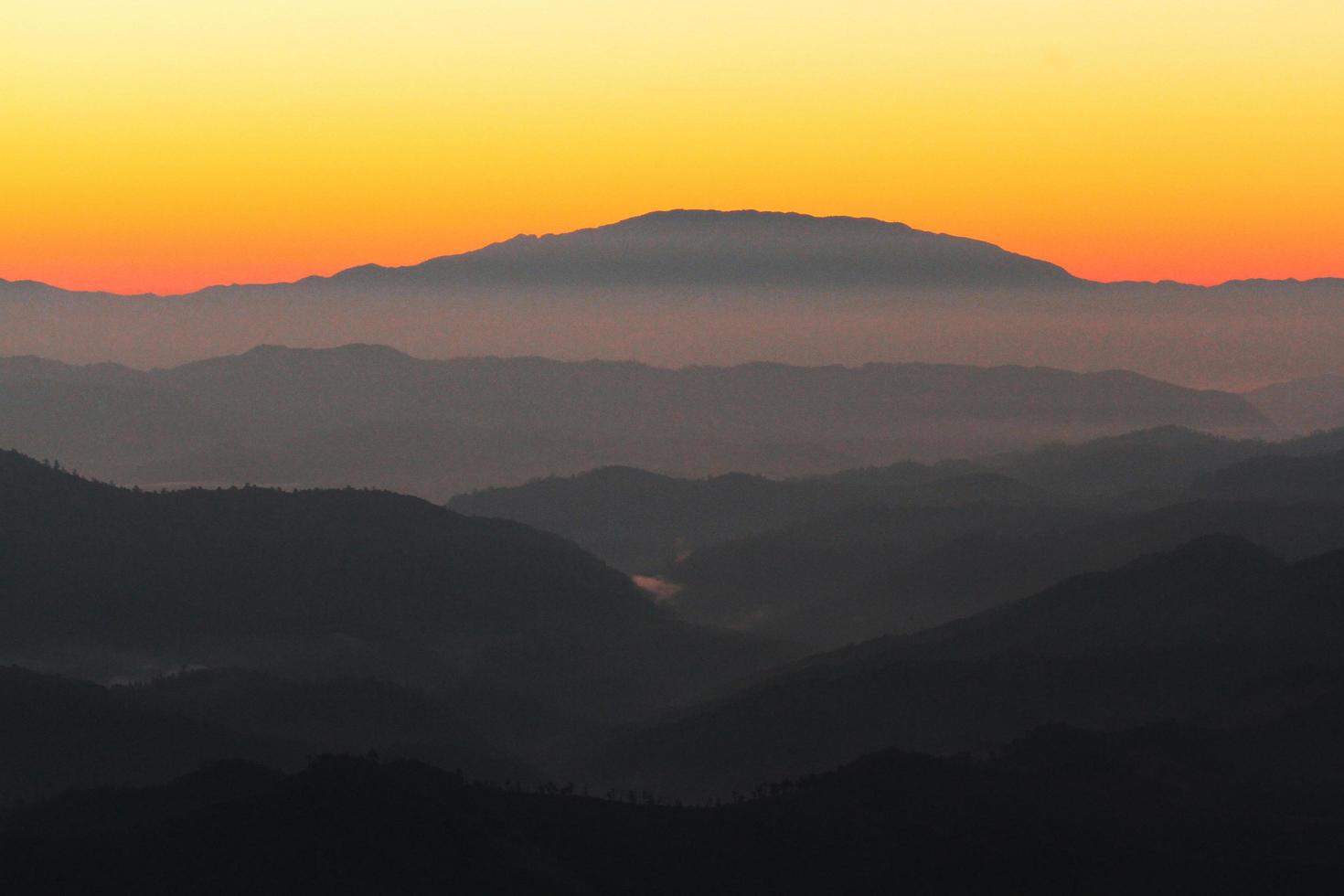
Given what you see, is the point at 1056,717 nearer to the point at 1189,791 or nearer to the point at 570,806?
the point at 1189,791

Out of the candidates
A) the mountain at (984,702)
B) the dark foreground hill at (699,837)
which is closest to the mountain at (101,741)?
the mountain at (984,702)

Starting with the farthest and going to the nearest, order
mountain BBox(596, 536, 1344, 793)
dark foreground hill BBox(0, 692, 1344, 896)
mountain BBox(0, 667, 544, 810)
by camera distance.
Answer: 1. mountain BBox(596, 536, 1344, 793)
2. mountain BBox(0, 667, 544, 810)
3. dark foreground hill BBox(0, 692, 1344, 896)

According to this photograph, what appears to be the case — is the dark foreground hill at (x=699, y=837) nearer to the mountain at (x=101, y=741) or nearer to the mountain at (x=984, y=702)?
the mountain at (x=101, y=741)

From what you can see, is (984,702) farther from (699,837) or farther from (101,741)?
(101,741)

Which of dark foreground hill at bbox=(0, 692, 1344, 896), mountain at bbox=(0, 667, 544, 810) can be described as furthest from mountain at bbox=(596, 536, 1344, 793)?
dark foreground hill at bbox=(0, 692, 1344, 896)

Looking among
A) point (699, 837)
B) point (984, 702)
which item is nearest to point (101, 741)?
point (699, 837)

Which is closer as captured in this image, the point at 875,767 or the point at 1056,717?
the point at 875,767

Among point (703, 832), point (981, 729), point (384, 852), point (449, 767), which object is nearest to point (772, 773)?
point (981, 729)

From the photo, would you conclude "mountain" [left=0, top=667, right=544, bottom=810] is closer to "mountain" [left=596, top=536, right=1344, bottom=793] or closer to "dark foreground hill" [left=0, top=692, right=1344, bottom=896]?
"mountain" [left=596, top=536, right=1344, bottom=793]
